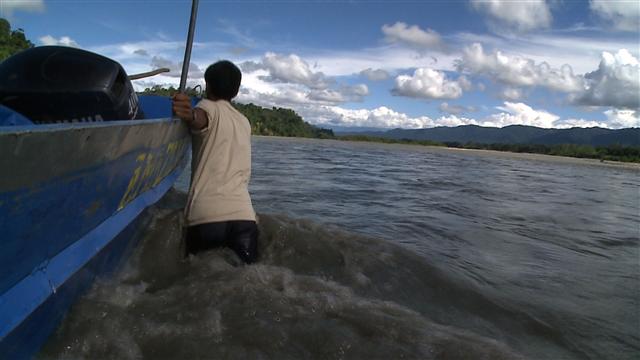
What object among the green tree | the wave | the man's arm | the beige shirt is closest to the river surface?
the wave

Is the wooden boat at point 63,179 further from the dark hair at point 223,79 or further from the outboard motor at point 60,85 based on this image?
the dark hair at point 223,79

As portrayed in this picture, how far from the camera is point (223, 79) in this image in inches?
113

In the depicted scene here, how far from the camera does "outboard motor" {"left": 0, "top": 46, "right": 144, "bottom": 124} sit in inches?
109

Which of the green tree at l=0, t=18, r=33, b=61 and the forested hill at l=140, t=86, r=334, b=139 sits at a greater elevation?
the green tree at l=0, t=18, r=33, b=61

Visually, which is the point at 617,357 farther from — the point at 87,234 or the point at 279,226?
the point at 87,234

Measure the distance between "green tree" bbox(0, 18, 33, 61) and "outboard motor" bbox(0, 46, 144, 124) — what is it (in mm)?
28892

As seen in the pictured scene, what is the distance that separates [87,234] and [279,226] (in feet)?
8.14

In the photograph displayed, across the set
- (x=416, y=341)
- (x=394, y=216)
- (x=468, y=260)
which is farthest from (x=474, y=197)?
(x=416, y=341)

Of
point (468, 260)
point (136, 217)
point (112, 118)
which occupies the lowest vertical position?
point (468, 260)

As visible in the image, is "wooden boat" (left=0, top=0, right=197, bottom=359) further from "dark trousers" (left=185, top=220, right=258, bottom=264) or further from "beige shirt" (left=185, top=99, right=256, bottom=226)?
"dark trousers" (left=185, top=220, right=258, bottom=264)

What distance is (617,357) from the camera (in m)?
2.99

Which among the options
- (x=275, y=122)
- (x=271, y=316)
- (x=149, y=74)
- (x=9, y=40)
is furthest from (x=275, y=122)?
(x=271, y=316)

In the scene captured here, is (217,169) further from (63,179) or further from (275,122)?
(275,122)

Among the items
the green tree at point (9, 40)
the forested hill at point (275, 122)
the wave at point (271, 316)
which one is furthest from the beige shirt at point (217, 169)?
the forested hill at point (275, 122)
